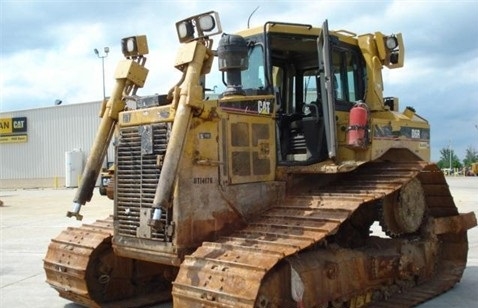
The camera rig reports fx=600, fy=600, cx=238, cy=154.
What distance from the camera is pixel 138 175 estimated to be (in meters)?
6.23

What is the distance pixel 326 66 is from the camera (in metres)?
6.37

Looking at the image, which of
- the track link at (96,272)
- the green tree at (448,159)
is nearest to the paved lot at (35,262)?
the track link at (96,272)

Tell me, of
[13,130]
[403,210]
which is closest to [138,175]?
[403,210]

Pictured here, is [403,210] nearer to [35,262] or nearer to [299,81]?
[299,81]

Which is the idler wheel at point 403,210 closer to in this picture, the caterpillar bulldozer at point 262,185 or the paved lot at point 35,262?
the caterpillar bulldozer at point 262,185

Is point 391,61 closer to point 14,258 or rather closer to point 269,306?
point 269,306

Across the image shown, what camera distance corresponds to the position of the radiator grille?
5992mm

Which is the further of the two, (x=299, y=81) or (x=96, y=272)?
(x=299, y=81)

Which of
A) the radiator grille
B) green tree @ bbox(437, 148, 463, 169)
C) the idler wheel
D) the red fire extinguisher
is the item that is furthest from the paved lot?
green tree @ bbox(437, 148, 463, 169)

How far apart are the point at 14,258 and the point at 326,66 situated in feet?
24.9

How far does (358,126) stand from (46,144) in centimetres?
4072

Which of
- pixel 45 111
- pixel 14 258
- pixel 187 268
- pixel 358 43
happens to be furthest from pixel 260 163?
pixel 45 111

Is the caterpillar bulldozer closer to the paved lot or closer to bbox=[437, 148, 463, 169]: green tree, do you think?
the paved lot

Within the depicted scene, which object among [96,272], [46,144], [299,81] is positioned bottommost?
[96,272]
